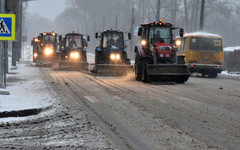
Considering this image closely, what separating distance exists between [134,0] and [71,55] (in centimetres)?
6435

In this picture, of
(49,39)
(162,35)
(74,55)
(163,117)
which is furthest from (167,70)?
(49,39)

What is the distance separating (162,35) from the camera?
17297 millimetres

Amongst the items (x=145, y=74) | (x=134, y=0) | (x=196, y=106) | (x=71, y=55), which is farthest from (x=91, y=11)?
(x=196, y=106)

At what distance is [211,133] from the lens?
6602 millimetres

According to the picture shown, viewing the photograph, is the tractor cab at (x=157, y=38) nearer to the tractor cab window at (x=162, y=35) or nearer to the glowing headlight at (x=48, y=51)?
the tractor cab window at (x=162, y=35)

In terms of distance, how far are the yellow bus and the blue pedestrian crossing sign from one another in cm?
1358

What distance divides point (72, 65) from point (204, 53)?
8.04 meters

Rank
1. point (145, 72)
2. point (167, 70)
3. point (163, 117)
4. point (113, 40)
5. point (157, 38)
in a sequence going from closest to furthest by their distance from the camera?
point (163, 117)
point (167, 70)
point (145, 72)
point (157, 38)
point (113, 40)

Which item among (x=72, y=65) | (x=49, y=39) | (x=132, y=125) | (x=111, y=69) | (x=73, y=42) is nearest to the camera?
(x=132, y=125)

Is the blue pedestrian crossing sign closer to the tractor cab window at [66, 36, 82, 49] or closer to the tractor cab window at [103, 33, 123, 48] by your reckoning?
the tractor cab window at [103, 33, 123, 48]

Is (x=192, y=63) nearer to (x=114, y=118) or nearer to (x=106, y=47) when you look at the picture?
(x=106, y=47)

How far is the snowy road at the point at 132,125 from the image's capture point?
5848 millimetres

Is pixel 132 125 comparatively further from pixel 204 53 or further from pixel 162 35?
pixel 204 53

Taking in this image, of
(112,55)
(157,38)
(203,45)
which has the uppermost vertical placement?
(157,38)
